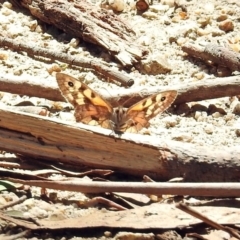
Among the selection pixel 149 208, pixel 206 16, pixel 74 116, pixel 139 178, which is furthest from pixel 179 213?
pixel 206 16

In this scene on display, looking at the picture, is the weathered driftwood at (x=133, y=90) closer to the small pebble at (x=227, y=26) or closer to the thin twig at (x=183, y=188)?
the small pebble at (x=227, y=26)

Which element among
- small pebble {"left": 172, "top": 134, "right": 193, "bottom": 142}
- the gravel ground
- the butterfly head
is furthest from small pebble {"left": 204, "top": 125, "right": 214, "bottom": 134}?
the butterfly head

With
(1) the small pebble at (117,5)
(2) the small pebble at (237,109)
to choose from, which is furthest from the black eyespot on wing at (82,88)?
(1) the small pebble at (117,5)

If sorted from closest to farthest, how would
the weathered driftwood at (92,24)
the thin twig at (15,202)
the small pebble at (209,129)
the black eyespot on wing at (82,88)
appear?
the thin twig at (15,202), the black eyespot on wing at (82,88), the small pebble at (209,129), the weathered driftwood at (92,24)

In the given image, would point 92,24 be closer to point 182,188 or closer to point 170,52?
point 170,52

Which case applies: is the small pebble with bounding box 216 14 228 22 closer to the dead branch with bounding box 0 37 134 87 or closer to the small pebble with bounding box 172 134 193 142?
the dead branch with bounding box 0 37 134 87
